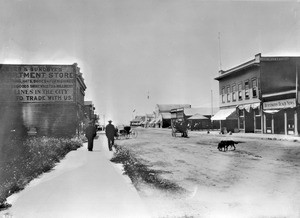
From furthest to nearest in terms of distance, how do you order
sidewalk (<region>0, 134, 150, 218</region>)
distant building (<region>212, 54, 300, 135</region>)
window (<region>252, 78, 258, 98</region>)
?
window (<region>252, 78, 258, 98</region>) → distant building (<region>212, 54, 300, 135</region>) → sidewalk (<region>0, 134, 150, 218</region>)

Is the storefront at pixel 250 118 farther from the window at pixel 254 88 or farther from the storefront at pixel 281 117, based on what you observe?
the storefront at pixel 281 117

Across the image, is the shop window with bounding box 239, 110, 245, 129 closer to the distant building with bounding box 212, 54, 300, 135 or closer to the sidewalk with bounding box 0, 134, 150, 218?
the distant building with bounding box 212, 54, 300, 135

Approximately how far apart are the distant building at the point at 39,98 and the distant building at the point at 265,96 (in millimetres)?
18605

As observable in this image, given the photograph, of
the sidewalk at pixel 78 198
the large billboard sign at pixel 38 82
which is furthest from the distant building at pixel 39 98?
the sidewalk at pixel 78 198

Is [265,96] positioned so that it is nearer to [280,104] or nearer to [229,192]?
[280,104]

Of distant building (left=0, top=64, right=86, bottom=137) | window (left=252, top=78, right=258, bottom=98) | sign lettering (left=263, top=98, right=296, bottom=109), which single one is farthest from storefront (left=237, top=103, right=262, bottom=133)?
distant building (left=0, top=64, right=86, bottom=137)

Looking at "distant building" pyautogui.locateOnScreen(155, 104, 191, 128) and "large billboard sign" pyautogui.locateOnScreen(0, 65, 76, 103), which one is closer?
"large billboard sign" pyautogui.locateOnScreen(0, 65, 76, 103)

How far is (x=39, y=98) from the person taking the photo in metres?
27.8

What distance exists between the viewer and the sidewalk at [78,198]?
5422 mm

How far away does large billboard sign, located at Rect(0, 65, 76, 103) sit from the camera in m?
27.0

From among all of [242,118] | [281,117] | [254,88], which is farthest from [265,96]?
[242,118]

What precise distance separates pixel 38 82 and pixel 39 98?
171 cm

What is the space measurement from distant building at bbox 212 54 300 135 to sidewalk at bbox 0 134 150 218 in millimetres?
22624

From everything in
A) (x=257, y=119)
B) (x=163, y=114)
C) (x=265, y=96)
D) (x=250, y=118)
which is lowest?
(x=257, y=119)
